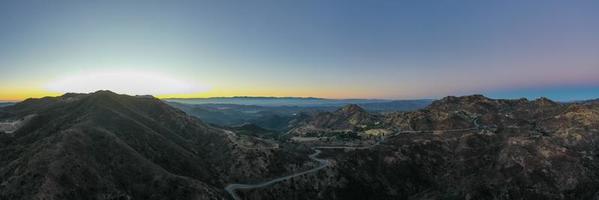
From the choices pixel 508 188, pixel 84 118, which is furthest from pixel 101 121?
pixel 508 188

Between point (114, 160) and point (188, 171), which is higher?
point (114, 160)

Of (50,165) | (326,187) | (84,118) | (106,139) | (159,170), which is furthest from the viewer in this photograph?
(84,118)

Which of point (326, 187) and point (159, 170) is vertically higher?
point (159, 170)

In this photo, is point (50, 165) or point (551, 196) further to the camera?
point (551, 196)

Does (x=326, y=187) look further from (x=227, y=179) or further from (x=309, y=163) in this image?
(x=227, y=179)

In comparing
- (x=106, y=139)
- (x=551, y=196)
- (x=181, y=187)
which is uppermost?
(x=106, y=139)

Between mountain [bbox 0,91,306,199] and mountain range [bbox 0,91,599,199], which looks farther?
mountain range [bbox 0,91,599,199]

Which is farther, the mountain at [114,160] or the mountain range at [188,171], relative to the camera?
the mountain range at [188,171]

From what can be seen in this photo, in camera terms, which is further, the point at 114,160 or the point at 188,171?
the point at 188,171
